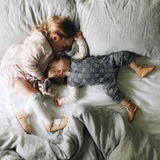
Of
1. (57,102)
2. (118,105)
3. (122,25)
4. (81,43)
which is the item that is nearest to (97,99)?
(118,105)

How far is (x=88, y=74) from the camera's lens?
1.05 metres

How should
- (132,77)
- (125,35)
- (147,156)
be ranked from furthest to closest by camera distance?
(132,77) < (125,35) < (147,156)

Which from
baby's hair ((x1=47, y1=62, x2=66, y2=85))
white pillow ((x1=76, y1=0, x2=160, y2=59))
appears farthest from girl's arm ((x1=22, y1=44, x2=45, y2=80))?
white pillow ((x1=76, y1=0, x2=160, y2=59))

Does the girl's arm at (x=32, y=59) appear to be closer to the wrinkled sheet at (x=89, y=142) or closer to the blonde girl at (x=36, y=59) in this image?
the blonde girl at (x=36, y=59)

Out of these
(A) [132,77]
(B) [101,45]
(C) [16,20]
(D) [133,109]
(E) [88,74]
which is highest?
(C) [16,20]

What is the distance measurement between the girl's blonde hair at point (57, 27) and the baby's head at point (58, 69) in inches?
6.5

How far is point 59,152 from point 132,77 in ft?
2.25

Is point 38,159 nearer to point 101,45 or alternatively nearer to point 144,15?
point 101,45

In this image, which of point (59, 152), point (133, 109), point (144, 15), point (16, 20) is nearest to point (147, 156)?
point (133, 109)

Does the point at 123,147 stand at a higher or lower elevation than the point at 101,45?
lower

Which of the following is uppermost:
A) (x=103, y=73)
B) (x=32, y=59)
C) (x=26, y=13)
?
(x=26, y=13)

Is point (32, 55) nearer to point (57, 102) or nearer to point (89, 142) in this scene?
point (57, 102)

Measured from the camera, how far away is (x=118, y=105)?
1.05 m

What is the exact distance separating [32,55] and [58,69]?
200 mm
